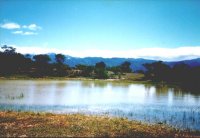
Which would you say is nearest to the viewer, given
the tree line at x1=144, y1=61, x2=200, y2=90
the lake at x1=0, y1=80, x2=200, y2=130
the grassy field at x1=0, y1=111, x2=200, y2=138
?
the grassy field at x1=0, y1=111, x2=200, y2=138

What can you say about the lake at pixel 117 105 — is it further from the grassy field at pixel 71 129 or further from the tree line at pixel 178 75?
the tree line at pixel 178 75

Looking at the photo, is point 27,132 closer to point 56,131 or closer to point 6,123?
point 56,131

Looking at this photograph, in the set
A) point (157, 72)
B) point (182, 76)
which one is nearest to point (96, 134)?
point (182, 76)

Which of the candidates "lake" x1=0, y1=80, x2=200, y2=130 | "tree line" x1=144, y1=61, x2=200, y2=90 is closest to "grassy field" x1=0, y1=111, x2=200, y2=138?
"lake" x1=0, y1=80, x2=200, y2=130

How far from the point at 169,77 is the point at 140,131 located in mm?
158348

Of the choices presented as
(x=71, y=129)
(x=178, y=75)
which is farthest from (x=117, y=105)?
(x=178, y=75)

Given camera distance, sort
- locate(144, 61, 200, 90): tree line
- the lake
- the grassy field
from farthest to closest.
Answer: locate(144, 61, 200, 90): tree line, the lake, the grassy field

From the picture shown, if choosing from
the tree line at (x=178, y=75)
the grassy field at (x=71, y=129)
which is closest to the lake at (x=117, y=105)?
the grassy field at (x=71, y=129)

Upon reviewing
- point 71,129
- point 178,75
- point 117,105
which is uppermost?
point 178,75

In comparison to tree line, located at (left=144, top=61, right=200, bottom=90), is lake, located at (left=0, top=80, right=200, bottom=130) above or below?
below

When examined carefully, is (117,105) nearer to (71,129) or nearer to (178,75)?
(71,129)

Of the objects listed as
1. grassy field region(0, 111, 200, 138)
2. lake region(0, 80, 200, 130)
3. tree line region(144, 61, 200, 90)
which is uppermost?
tree line region(144, 61, 200, 90)

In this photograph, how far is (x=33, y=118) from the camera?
34.1m

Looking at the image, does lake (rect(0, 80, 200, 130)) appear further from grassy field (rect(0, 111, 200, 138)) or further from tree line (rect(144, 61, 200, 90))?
tree line (rect(144, 61, 200, 90))
